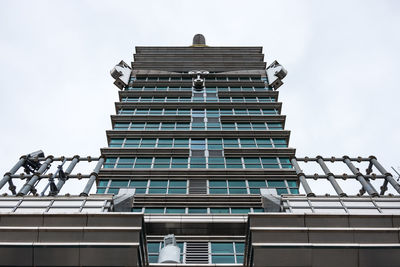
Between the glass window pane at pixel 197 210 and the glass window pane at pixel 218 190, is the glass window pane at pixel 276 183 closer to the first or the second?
the glass window pane at pixel 218 190

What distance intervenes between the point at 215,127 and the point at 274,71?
54.8 feet

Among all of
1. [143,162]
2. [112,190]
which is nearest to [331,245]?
[112,190]

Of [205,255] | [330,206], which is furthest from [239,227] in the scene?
[205,255]

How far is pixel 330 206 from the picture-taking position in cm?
1752

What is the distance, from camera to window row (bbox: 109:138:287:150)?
4084 centimetres

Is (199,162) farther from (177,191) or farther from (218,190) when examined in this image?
(177,191)

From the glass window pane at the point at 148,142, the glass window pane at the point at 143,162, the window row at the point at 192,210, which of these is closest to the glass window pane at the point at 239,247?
the window row at the point at 192,210

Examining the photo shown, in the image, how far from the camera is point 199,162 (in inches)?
1501

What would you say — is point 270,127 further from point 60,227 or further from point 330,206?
point 60,227

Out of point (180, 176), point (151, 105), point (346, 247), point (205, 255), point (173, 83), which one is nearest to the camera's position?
point (346, 247)

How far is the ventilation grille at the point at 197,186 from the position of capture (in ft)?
111

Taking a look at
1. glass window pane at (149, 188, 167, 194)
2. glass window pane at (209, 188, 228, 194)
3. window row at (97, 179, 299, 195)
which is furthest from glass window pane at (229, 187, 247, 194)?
glass window pane at (149, 188, 167, 194)

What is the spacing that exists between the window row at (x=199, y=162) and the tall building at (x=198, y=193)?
105mm

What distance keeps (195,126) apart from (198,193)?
12.1 m
